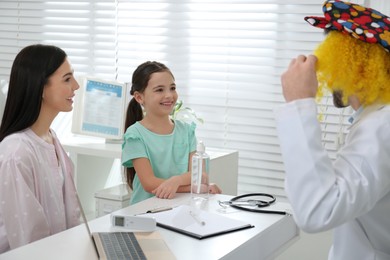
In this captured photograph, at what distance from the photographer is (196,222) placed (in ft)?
6.41

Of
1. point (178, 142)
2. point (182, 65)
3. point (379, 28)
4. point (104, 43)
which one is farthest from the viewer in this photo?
point (104, 43)

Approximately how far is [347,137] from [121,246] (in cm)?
75

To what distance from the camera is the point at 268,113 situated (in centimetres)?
356

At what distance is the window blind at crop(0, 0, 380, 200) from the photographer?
348 cm

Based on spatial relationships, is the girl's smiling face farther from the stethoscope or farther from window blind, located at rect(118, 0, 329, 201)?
window blind, located at rect(118, 0, 329, 201)

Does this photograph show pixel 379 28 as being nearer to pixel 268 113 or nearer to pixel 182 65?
pixel 268 113

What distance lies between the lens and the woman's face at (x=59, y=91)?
2.27 metres

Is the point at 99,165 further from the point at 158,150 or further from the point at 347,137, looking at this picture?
the point at 347,137

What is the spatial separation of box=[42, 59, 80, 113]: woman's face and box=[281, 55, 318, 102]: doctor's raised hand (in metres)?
1.23

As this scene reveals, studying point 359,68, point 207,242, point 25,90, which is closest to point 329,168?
point 359,68

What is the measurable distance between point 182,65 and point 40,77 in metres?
1.64

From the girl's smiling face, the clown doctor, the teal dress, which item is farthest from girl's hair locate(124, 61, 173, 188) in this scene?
the clown doctor

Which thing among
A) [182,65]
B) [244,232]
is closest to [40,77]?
[244,232]

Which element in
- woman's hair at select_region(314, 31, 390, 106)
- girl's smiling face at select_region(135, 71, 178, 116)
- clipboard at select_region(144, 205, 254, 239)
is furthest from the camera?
girl's smiling face at select_region(135, 71, 178, 116)
